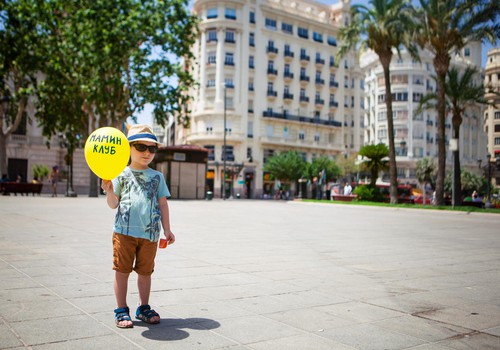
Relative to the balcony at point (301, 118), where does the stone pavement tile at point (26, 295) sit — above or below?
below

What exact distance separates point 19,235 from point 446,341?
7819mm

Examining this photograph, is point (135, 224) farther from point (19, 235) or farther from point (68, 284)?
point (19, 235)

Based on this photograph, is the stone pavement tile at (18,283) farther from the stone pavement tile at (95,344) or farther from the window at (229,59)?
the window at (229,59)

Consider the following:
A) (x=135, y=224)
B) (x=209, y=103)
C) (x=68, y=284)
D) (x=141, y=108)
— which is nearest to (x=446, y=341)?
(x=135, y=224)

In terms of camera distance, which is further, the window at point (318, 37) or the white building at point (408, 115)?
the white building at point (408, 115)

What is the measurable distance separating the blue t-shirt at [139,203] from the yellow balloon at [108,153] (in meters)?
0.17

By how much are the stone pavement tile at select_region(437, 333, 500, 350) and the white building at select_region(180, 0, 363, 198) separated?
5083 centimetres

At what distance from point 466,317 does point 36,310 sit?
11.5 feet

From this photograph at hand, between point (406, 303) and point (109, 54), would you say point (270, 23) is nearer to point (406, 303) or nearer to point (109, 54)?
point (109, 54)

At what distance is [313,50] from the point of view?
65.7 metres

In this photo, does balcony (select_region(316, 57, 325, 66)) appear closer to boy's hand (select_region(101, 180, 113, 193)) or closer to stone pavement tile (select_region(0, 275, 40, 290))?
stone pavement tile (select_region(0, 275, 40, 290))

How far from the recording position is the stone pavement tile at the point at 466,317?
12.5ft

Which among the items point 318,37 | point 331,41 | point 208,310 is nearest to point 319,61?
point 318,37

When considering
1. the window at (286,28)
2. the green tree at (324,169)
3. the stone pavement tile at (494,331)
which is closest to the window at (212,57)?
the window at (286,28)
